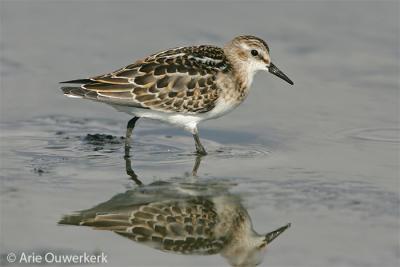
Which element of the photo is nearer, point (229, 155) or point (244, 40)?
point (229, 155)

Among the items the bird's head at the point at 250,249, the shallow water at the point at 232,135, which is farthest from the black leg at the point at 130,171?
the bird's head at the point at 250,249

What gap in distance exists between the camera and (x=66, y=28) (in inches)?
745

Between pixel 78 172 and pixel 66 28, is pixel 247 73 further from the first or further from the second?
pixel 66 28

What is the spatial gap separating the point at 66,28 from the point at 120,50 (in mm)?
1679

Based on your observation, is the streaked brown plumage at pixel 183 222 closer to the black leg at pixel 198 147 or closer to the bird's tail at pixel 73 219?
the bird's tail at pixel 73 219

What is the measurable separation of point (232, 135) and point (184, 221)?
12.6 feet

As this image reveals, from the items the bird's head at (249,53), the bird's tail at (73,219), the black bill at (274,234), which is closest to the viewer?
the black bill at (274,234)

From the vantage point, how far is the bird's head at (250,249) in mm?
10377

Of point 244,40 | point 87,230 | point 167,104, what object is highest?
point 244,40

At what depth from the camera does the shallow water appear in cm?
1070

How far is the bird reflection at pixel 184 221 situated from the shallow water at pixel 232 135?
0.12 m

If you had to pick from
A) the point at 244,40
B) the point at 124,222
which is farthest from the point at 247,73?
the point at 124,222

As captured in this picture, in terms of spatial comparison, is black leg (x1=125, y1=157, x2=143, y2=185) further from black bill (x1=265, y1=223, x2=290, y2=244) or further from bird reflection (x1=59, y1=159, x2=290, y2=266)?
black bill (x1=265, y1=223, x2=290, y2=244)

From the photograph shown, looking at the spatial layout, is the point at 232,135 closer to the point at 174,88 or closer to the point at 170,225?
the point at 174,88
